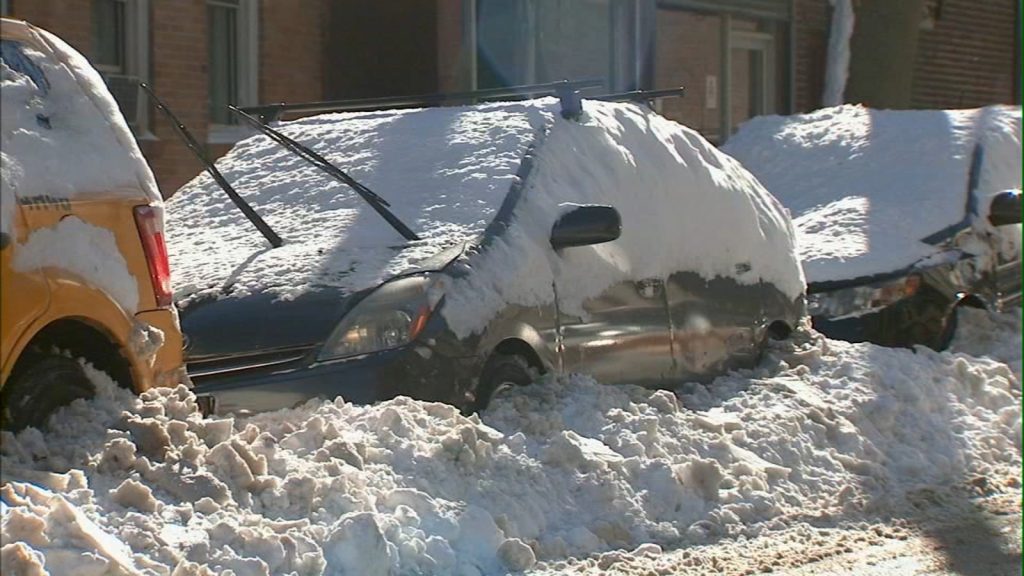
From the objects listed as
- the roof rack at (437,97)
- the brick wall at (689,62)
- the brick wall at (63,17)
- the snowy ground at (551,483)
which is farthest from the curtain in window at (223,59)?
the snowy ground at (551,483)

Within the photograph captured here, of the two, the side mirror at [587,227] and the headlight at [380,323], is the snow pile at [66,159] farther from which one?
the side mirror at [587,227]

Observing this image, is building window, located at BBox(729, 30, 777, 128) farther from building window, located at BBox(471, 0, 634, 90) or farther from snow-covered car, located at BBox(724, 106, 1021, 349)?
snow-covered car, located at BBox(724, 106, 1021, 349)

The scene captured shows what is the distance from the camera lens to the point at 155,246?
635 cm

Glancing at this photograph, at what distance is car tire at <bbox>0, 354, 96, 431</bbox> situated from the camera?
5723 mm

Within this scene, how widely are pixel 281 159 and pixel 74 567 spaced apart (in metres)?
4.32

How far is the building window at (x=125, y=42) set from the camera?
48.9ft

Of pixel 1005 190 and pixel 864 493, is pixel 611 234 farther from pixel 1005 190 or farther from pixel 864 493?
pixel 1005 190

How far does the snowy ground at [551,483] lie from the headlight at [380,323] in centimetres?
42

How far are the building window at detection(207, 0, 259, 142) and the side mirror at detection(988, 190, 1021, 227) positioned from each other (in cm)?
738

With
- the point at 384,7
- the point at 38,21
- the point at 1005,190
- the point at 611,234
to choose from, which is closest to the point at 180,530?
the point at 611,234

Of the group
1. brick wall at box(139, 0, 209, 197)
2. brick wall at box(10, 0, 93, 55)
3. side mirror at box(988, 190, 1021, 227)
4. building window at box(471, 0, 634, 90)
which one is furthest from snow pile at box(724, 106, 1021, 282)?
building window at box(471, 0, 634, 90)

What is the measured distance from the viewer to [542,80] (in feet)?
63.2

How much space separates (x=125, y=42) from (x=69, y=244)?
9620mm

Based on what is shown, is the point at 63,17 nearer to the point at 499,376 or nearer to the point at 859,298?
the point at 859,298
